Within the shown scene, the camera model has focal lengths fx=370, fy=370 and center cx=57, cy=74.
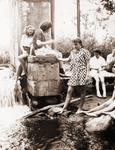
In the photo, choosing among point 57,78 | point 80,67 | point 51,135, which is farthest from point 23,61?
point 51,135

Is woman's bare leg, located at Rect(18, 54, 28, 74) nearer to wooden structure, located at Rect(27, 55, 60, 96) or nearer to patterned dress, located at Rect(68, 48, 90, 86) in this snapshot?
wooden structure, located at Rect(27, 55, 60, 96)

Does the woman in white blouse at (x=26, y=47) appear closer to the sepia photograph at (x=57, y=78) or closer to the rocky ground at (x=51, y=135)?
the sepia photograph at (x=57, y=78)

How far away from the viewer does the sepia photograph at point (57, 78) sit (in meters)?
7.99

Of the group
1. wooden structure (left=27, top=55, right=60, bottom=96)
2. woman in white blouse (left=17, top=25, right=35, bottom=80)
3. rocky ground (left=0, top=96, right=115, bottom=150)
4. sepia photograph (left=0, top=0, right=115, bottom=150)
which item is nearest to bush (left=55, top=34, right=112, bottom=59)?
sepia photograph (left=0, top=0, right=115, bottom=150)

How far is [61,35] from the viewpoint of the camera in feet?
52.3

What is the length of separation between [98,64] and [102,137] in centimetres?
490

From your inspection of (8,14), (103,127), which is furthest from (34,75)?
(8,14)

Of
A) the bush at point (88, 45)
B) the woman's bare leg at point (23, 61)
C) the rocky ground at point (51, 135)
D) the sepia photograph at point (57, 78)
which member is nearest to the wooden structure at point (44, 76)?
the sepia photograph at point (57, 78)

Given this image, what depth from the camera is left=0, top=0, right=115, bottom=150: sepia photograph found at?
799cm

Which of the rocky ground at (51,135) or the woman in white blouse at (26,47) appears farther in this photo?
the woman in white blouse at (26,47)

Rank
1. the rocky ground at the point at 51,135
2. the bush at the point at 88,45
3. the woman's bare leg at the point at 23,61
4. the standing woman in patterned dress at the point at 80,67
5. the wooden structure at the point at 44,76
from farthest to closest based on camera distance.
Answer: the bush at the point at 88,45 → the woman's bare leg at the point at 23,61 → the wooden structure at the point at 44,76 → the standing woman in patterned dress at the point at 80,67 → the rocky ground at the point at 51,135

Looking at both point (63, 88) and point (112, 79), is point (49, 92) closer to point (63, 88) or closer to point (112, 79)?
point (63, 88)

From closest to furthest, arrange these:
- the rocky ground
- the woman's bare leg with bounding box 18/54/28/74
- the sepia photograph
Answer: the rocky ground → the sepia photograph → the woman's bare leg with bounding box 18/54/28/74

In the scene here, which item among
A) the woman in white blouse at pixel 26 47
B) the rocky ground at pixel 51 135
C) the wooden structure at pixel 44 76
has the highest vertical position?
the woman in white blouse at pixel 26 47
